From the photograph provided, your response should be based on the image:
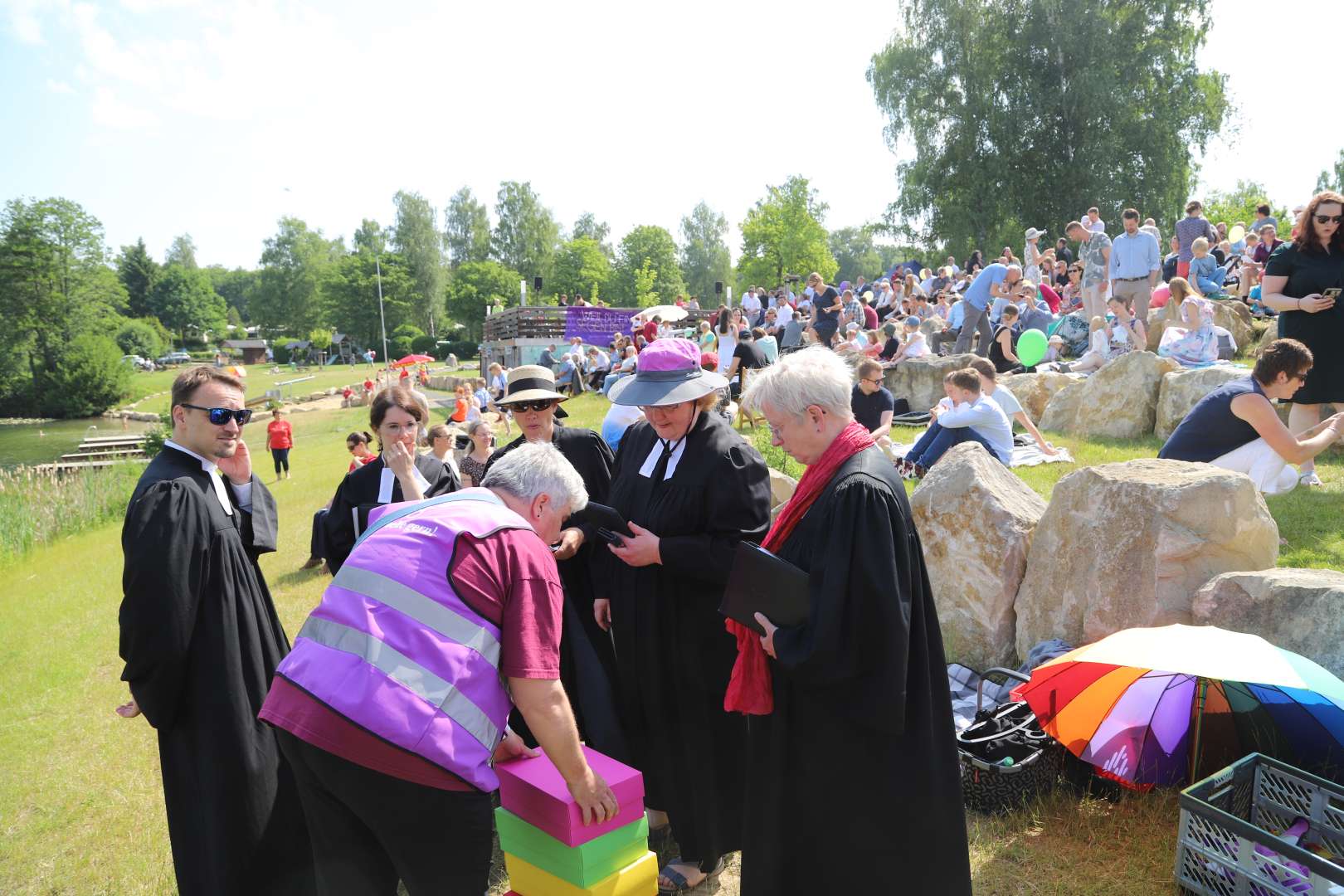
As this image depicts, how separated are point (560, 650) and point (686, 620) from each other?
1.86 feet

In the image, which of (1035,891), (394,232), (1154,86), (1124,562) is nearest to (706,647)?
(1035,891)

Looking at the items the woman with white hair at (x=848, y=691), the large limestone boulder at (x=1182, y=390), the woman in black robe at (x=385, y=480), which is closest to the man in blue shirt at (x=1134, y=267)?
the large limestone boulder at (x=1182, y=390)

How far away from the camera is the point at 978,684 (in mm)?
4344

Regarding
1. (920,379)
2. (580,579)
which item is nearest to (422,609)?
(580,579)

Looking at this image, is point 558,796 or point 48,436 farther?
point 48,436

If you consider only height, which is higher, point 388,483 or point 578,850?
point 388,483

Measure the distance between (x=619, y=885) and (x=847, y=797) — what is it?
30.3 inches

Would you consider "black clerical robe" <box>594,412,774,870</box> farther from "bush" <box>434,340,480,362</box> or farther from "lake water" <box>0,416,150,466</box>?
"bush" <box>434,340,480,362</box>

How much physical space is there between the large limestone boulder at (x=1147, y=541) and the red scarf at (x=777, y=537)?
7.29ft

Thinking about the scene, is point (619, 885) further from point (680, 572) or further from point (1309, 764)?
point (1309, 764)

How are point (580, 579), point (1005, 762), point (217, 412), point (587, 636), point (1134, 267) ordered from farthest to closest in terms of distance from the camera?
1. point (1134, 267)
2. point (580, 579)
3. point (587, 636)
4. point (1005, 762)
5. point (217, 412)

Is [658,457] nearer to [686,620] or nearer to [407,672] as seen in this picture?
[686,620]

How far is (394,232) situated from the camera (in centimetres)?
7962

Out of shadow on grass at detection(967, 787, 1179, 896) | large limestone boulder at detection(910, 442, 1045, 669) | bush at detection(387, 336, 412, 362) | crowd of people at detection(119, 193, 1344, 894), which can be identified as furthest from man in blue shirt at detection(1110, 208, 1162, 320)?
bush at detection(387, 336, 412, 362)
